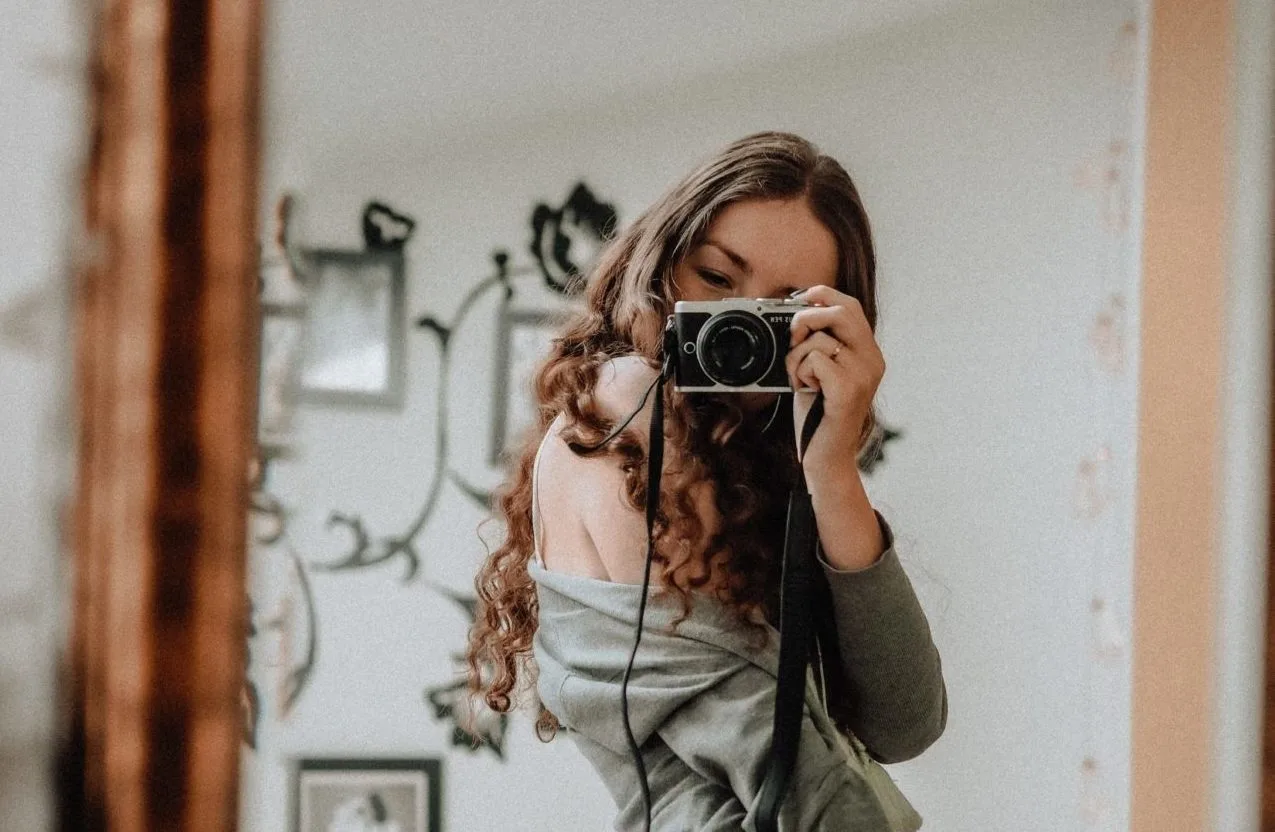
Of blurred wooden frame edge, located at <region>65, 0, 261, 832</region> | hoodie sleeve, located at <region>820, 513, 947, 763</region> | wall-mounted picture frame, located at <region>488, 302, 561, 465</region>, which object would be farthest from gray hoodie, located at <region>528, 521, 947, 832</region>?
wall-mounted picture frame, located at <region>488, 302, 561, 465</region>

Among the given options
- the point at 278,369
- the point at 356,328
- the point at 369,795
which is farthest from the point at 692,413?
the point at 369,795

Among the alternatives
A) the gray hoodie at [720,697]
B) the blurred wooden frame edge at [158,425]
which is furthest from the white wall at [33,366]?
the gray hoodie at [720,697]

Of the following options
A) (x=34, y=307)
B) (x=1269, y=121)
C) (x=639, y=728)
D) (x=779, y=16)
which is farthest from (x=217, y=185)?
(x=779, y=16)

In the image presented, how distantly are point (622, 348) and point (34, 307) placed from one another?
0.40m

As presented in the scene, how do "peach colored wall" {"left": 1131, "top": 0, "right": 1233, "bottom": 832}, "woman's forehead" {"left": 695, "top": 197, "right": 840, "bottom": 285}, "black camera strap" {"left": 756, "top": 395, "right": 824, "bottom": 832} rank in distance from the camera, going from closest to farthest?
"black camera strap" {"left": 756, "top": 395, "right": 824, "bottom": 832} < "woman's forehead" {"left": 695, "top": 197, "right": 840, "bottom": 285} < "peach colored wall" {"left": 1131, "top": 0, "right": 1233, "bottom": 832}

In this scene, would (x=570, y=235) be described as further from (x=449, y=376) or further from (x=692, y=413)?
(x=692, y=413)

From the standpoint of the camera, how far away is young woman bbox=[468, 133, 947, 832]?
1.75 feet

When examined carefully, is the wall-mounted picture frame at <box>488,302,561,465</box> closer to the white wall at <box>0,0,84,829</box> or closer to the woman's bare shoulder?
the woman's bare shoulder

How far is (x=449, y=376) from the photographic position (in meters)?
1.11

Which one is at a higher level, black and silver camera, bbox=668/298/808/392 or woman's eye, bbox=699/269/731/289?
woman's eye, bbox=699/269/731/289

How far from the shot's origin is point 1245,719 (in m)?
0.66

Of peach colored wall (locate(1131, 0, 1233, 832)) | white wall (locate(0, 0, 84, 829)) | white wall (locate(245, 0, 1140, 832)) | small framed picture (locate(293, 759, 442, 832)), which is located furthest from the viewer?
small framed picture (locate(293, 759, 442, 832))

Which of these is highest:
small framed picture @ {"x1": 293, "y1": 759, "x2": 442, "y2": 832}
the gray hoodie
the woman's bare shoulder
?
the woman's bare shoulder

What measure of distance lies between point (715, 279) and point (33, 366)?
0.44 meters
